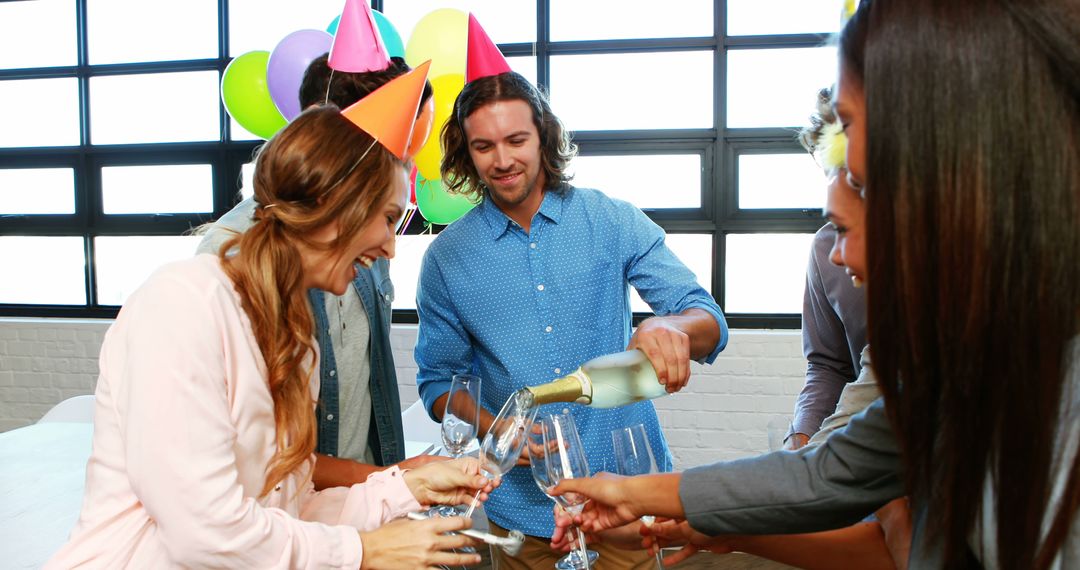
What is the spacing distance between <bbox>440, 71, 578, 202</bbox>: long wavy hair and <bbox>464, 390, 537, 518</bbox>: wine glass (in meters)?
0.89

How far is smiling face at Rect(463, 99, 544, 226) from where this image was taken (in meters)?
1.98

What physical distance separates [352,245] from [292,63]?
4.91 feet

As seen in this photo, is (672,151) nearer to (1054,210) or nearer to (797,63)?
(797,63)

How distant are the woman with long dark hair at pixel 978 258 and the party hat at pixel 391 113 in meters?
0.72

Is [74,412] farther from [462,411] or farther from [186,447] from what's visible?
[186,447]

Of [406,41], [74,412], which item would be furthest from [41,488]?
[406,41]

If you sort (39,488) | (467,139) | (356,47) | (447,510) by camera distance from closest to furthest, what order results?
(447,510) → (356,47) → (467,139) → (39,488)

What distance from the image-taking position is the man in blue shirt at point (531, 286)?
1965mm

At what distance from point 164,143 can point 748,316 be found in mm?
3359

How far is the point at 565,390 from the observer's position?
1.54 meters

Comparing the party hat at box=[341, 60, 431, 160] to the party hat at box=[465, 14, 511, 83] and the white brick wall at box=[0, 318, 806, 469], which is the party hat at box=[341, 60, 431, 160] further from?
the white brick wall at box=[0, 318, 806, 469]

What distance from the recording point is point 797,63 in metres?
4.30

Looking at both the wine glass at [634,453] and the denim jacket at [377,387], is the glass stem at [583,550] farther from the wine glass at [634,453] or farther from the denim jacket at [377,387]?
the denim jacket at [377,387]

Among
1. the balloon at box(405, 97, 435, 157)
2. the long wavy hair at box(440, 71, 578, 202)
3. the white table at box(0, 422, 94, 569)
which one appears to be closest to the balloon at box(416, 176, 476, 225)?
the long wavy hair at box(440, 71, 578, 202)
